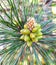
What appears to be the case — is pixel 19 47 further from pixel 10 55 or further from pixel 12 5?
pixel 12 5

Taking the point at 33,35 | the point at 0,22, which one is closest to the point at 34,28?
the point at 33,35

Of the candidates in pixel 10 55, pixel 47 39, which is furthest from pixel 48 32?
pixel 10 55

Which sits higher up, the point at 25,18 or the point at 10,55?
the point at 25,18

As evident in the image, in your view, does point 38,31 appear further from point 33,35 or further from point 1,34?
point 1,34

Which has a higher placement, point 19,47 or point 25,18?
point 25,18

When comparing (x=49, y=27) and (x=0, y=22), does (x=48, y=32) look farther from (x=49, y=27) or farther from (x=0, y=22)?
(x=0, y=22)
